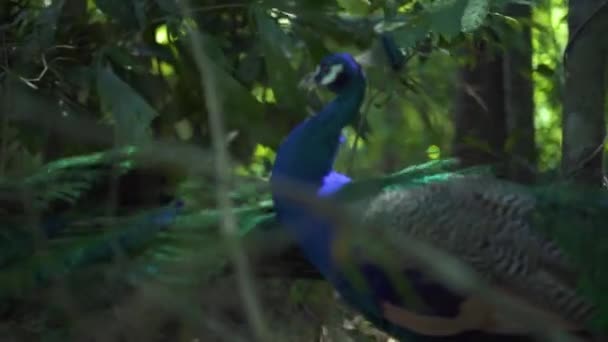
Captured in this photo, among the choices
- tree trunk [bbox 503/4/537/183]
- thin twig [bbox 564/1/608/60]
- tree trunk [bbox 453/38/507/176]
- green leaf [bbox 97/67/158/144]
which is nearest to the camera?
green leaf [bbox 97/67/158/144]

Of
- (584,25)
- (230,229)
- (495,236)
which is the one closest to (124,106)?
(495,236)

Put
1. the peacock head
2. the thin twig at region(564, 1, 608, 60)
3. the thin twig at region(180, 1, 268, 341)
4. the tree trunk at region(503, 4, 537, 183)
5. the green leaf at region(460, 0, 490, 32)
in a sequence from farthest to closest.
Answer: the tree trunk at region(503, 4, 537, 183), the peacock head, the thin twig at region(564, 1, 608, 60), the green leaf at region(460, 0, 490, 32), the thin twig at region(180, 1, 268, 341)

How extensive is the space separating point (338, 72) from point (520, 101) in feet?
4.99

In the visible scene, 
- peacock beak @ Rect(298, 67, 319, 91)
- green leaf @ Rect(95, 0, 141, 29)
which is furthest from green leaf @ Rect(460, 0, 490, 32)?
green leaf @ Rect(95, 0, 141, 29)

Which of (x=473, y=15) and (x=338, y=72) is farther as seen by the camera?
(x=338, y=72)

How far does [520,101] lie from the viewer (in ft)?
14.8

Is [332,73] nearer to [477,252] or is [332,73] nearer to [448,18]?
[448,18]

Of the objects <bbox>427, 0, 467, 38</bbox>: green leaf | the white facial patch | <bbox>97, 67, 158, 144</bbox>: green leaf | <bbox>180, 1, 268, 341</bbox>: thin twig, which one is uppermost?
<bbox>180, 1, 268, 341</bbox>: thin twig

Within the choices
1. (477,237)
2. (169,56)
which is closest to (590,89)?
(477,237)

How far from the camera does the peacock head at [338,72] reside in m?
3.22

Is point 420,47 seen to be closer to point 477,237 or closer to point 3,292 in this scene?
point 477,237

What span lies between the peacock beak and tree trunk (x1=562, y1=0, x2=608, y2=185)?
0.73 metres

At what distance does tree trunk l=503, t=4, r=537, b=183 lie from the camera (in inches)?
138

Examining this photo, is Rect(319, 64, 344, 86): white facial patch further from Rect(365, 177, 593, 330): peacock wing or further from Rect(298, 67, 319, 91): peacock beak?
Rect(365, 177, 593, 330): peacock wing
